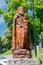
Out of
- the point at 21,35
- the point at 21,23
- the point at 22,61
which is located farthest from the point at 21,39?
the point at 22,61

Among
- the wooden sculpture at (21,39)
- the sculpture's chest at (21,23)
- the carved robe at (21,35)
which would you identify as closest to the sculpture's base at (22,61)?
the wooden sculpture at (21,39)

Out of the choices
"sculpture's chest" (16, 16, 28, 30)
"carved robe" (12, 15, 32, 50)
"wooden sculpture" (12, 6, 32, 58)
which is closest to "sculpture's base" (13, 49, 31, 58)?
"wooden sculpture" (12, 6, 32, 58)

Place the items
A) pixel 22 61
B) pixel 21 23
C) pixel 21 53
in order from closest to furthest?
pixel 22 61
pixel 21 53
pixel 21 23

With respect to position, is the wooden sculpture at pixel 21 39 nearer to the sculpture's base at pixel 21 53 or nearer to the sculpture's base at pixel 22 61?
the sculpture's base at pixel 21 53

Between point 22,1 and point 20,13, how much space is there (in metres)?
19.8

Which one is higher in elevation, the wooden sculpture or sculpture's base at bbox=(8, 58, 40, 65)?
the wooden sculpture

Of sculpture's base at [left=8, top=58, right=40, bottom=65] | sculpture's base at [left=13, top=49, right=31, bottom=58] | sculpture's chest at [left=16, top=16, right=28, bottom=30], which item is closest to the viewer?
sculpture's base at [left=8, top=58, right=40, bottom=65]

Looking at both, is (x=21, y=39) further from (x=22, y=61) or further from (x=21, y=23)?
(x=22, y=61)

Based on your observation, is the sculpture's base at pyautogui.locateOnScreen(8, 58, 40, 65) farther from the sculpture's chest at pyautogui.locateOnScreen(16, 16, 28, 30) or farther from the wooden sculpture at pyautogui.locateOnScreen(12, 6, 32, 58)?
the sculpture's chest at pyautogui.locateOnScreen(16, 16, 28, 30)

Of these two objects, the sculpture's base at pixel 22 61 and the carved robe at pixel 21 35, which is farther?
the carved robe at pixel 21 35

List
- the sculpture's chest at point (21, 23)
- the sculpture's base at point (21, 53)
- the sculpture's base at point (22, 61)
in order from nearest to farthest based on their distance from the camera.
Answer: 1. the sculpture's base at point (22, 61)
2. the sculpture's base at point (21, 53)
3. the sculpture's chest at point (21, 23)

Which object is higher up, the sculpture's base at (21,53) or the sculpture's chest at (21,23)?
the sculpture's chest at (21,23)

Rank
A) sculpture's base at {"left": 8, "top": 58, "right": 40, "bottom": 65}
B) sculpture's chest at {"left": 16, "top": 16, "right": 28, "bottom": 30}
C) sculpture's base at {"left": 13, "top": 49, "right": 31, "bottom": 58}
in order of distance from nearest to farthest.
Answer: sculpture's base at {"left": 8, "top": 58, "right": 40, "bottom": 65}, sculpture's base at {"left": 13, "top": 49, "right": 31, "bottom": 58}, sculpture's chest at {"left": 16, "top": 16, "right": 28, "bottom": 30}

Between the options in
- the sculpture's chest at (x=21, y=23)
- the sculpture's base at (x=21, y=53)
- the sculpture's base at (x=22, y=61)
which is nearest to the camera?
the sculpture's base at (x=22, y=61)
